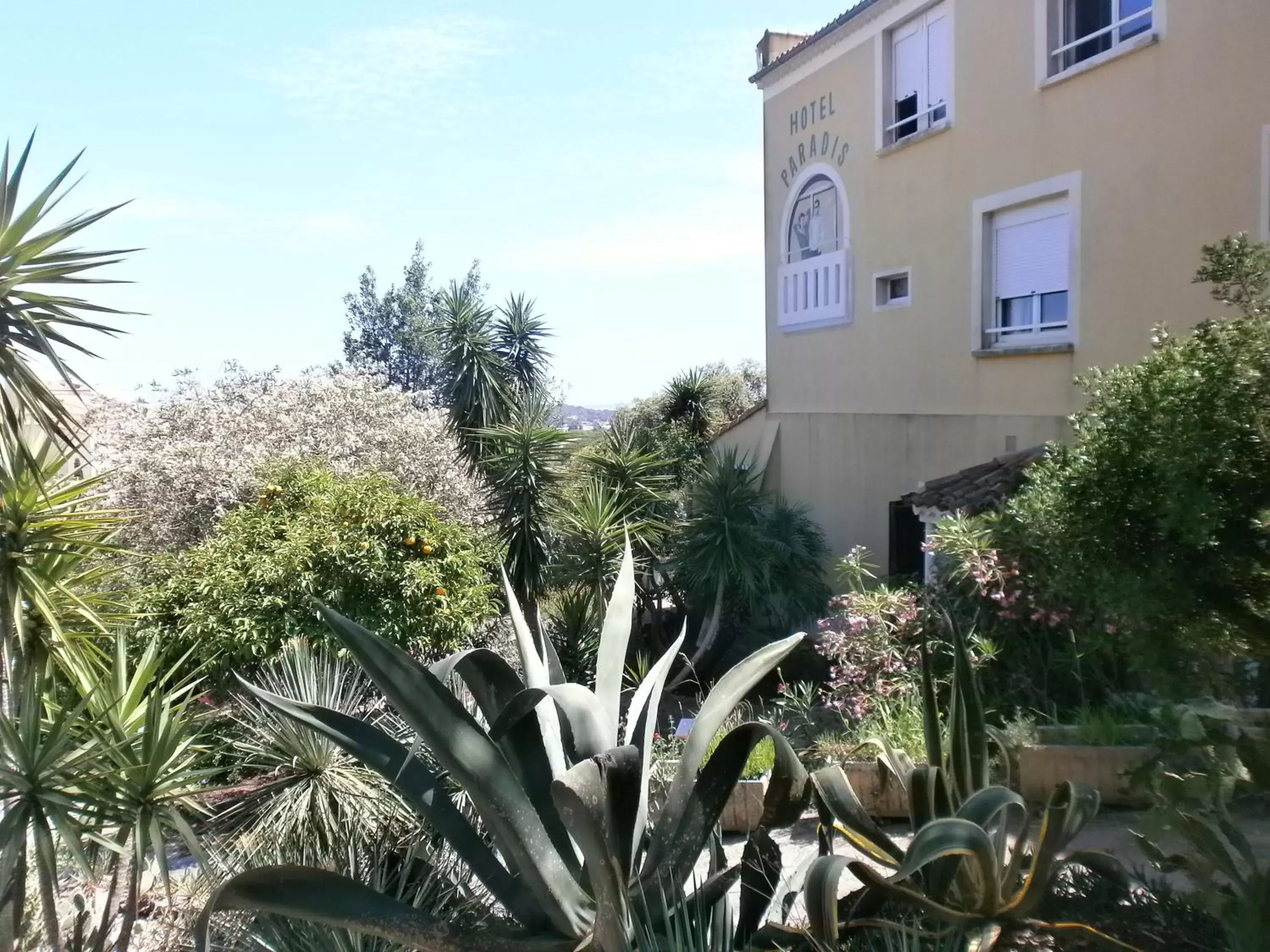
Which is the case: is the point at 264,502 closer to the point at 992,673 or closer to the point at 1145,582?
the point at 992,673

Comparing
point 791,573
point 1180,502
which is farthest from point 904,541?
point 1180,502

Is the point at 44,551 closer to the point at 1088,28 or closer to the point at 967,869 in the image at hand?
the point at 967,869

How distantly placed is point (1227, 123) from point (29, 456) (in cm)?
970

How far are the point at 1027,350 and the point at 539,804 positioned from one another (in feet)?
30.4

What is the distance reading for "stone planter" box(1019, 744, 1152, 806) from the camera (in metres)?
6.11

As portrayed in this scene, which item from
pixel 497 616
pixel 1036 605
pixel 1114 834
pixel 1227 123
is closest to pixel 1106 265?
pixel 1227 123

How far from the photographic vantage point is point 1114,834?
5.71m

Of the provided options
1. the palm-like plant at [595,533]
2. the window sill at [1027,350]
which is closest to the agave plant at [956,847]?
the window sill at [1027,350]

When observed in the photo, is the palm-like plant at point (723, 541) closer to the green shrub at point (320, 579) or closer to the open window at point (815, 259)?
the open window at point (815, 259)

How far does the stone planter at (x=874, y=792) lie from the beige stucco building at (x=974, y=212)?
219 inches

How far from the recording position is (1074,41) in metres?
10.8

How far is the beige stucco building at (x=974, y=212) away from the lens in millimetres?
9320

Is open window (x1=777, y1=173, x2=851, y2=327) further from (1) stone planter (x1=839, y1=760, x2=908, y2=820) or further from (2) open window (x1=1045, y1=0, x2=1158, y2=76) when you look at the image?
(1) stone planter (x1=839, y1=760, x2=908, y2=820)

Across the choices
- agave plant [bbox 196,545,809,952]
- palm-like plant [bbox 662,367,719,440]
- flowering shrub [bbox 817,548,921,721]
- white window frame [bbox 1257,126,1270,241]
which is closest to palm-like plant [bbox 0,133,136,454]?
agave plant [bbox 196,545,809,952]
